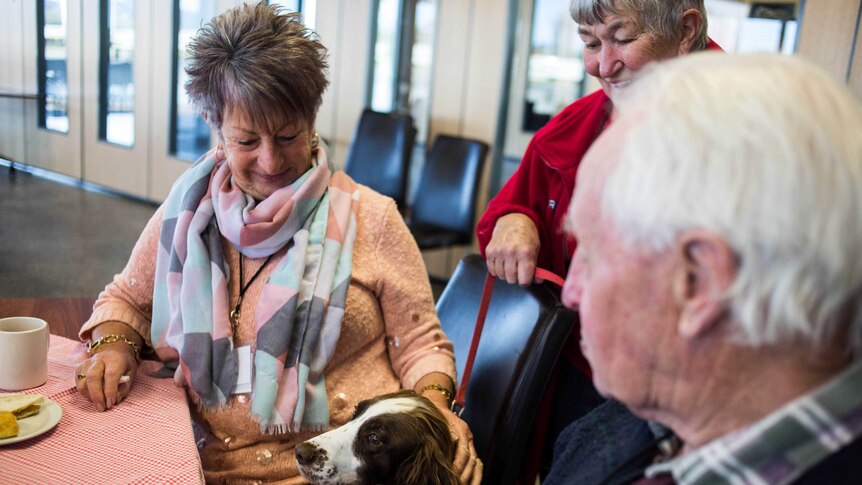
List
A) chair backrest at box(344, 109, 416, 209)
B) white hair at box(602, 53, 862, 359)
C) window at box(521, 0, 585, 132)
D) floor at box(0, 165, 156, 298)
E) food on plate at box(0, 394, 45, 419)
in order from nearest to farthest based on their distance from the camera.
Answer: white hair at box(602, 53, 862, 359) → food on plate at box(0, 394, 45, 419) → floor at box(0, 165, 156, 298) → chair backrest at box(344, 109, 416, 209) → window at box(521, 0, 585, 132)

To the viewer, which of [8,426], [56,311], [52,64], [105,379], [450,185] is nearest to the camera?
[8,426]

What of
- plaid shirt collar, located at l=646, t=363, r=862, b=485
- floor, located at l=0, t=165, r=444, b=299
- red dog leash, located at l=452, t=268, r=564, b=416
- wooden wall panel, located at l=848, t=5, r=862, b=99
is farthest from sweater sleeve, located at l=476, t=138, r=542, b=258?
wooden wall panel, located at l=848, t=5, r=862, b=99

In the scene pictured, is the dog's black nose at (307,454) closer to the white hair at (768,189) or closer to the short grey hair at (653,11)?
the white hair at (768,189)

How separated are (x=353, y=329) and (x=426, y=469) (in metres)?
0.47

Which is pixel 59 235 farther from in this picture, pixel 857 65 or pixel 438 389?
pixel 857 65

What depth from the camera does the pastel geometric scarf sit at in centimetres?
166

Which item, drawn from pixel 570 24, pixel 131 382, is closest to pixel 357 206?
pixel 131 382

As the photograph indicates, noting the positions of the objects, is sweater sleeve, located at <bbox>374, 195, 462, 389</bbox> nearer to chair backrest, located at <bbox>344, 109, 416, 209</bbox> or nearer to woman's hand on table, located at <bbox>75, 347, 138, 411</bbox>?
woman's hand on table, located at <bbox>75, 347, 138, 411</bbox>

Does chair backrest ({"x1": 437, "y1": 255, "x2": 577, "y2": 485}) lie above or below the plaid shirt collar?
below

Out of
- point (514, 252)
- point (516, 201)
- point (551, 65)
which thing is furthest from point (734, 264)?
point (551, 65)

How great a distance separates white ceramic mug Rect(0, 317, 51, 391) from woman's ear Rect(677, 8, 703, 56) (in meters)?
1.41

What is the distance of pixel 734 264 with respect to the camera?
2.17 ft

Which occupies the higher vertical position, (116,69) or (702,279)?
(116,69)

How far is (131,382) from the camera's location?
1603 mm
